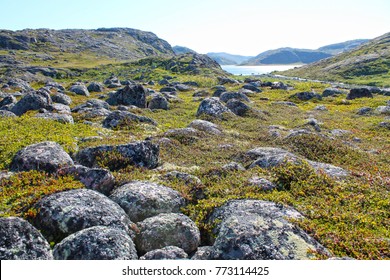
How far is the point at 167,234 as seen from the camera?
11578mm

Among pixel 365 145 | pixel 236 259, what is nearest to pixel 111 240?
pixel 236 259

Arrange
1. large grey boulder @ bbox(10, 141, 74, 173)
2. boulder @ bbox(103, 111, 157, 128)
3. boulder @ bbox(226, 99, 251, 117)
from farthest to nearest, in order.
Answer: boulder @ bbox(226, 99, 251, 117) → boulder @ bbox(103, 111, 157, 128) → large grey boulder @ bbox(10, 141, 74, 173)

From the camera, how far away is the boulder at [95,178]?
1504 centimetres

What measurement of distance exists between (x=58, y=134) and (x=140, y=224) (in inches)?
629

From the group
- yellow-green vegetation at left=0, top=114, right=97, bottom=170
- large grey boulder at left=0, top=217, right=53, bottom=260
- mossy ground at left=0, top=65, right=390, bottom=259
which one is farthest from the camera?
yellow-green vegetation at left=0, top=114, right=97, bottom=170

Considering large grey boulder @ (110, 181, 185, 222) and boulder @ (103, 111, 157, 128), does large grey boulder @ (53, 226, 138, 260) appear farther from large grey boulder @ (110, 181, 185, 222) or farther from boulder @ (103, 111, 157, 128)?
boulder @ (103, 111, 157, 128)

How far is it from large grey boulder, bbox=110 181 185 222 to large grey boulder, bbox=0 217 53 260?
3.97 metres

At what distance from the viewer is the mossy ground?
1247 centimetres

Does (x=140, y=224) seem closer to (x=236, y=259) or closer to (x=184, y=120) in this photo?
(x=236, y=259)

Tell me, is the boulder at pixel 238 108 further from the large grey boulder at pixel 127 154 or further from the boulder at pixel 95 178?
the boulder at pixel 95 178

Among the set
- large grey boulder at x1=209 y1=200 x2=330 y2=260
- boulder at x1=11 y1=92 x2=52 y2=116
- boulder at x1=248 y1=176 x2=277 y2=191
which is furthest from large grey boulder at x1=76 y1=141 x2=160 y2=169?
boulder at x1=11 y1=92 x2=52 y2=116

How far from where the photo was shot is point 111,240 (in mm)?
10055
